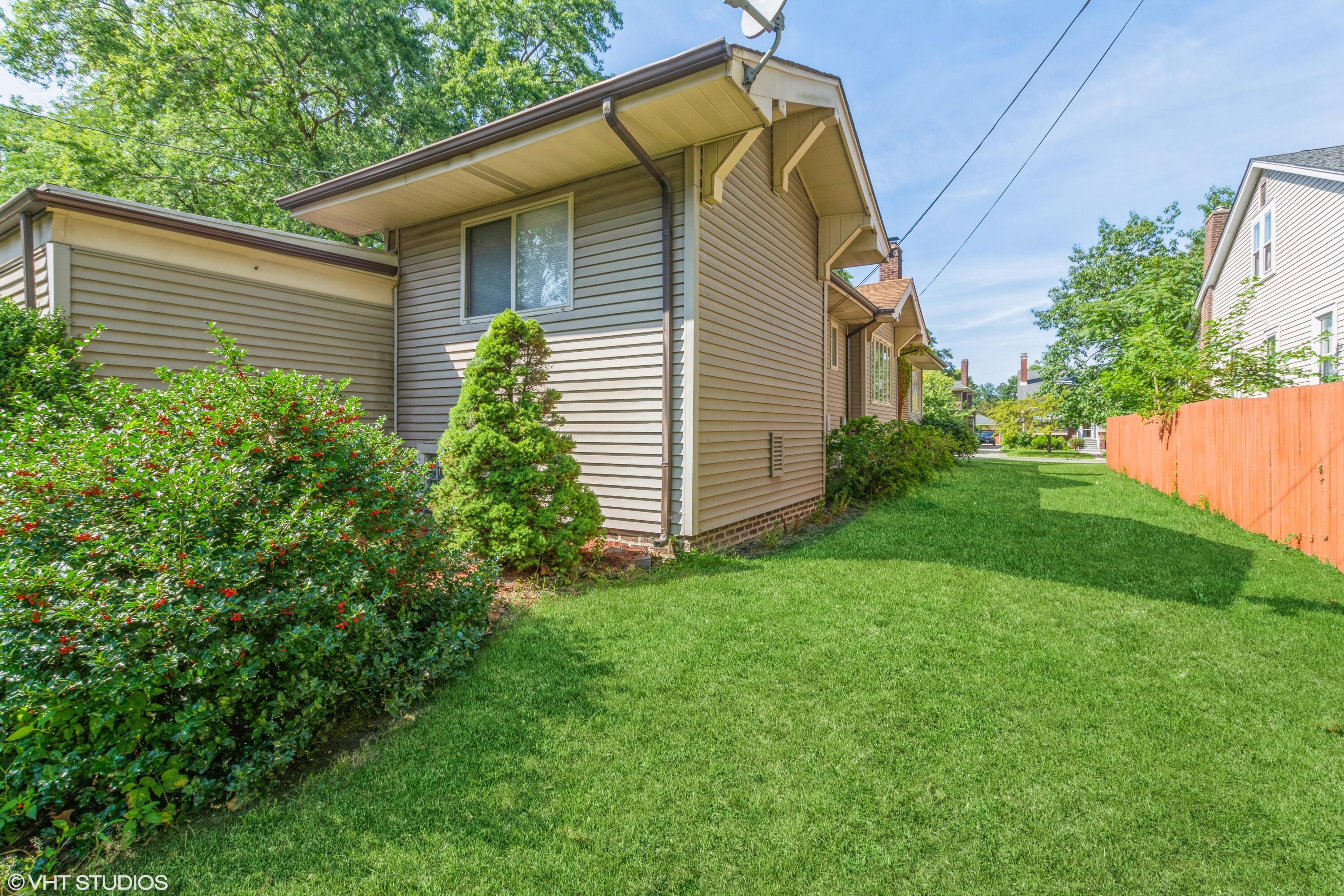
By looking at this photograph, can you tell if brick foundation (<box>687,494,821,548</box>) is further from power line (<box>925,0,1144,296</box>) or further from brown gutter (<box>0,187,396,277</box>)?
power line (<box>925,0,1144,296</box>)

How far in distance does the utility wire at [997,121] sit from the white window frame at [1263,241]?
325 inches

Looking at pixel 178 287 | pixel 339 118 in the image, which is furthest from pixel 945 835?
pixel 339 118

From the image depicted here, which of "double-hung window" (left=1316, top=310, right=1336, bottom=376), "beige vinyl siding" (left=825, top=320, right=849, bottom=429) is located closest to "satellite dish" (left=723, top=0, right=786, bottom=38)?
"beige vinyl siding" (left=825, top=320, right=849, bottom=429)

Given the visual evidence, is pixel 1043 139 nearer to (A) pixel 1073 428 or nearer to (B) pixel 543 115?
(B) pixel 543 115

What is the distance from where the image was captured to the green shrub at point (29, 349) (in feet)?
15.5

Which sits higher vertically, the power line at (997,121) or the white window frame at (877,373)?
the power line at (997,121)

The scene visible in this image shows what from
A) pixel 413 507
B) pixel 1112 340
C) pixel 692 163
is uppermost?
pixel 1112 340

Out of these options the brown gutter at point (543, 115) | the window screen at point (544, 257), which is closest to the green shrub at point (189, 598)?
the brown gutter at point (543, 115)

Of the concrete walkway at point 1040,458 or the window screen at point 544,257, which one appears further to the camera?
the concrete walkway at point 1040,458

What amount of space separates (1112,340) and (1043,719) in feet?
99.8

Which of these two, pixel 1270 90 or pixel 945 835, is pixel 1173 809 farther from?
pixel 1270 90

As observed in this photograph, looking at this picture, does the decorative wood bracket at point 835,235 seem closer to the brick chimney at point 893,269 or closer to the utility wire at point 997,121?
the utility wire at point 997,121

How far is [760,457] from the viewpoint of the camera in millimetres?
6918

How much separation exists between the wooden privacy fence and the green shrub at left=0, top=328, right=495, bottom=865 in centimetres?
762
